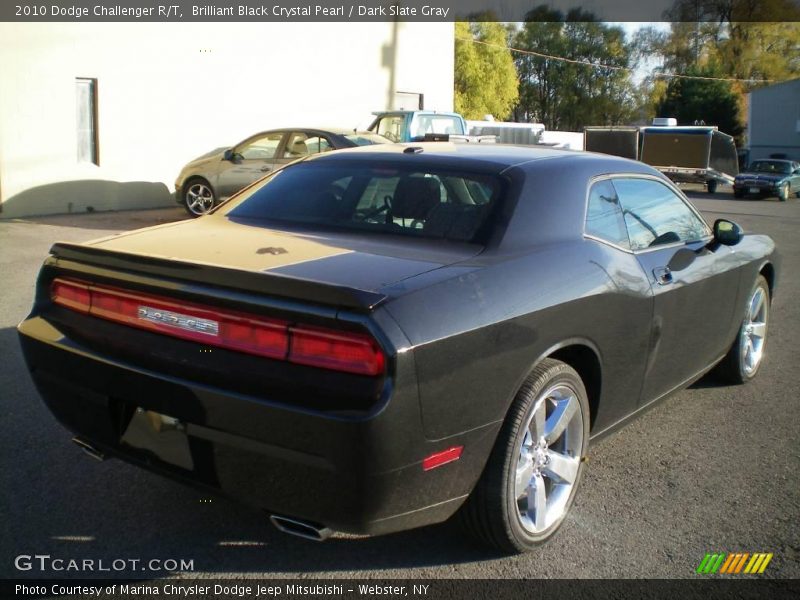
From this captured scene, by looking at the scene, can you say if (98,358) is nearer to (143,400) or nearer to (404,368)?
(143,400)

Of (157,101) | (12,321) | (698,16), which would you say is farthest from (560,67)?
(12,321)

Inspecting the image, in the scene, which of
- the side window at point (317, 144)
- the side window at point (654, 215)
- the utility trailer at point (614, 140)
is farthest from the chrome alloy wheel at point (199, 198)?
the utility trailer at point (614, 140)

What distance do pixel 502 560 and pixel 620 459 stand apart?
4.16 ft

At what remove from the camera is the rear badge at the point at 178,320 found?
274 cm

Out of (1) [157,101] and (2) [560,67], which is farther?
(2) [560,67]

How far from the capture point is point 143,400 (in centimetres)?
284

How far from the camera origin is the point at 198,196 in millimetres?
13867

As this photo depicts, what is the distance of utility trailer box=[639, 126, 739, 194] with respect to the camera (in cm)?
2938

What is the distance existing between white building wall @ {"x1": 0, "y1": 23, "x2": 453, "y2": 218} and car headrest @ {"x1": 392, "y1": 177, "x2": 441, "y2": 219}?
39.3 feet

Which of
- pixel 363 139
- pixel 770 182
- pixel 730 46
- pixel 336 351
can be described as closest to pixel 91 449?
pixel 336 351

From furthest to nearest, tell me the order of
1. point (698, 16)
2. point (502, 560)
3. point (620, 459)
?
point (698, 16) < point (620, 459) < point (502, 560)

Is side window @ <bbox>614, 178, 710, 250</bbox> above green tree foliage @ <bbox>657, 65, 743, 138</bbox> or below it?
below

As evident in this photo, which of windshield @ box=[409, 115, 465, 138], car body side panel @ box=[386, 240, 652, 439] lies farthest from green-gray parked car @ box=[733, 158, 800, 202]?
car body side panel @ box=[386, 240, 652, 439]

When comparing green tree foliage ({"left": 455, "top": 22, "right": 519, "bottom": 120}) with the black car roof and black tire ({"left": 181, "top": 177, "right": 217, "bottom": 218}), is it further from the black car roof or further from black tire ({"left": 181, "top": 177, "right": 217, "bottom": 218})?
the black car roof
